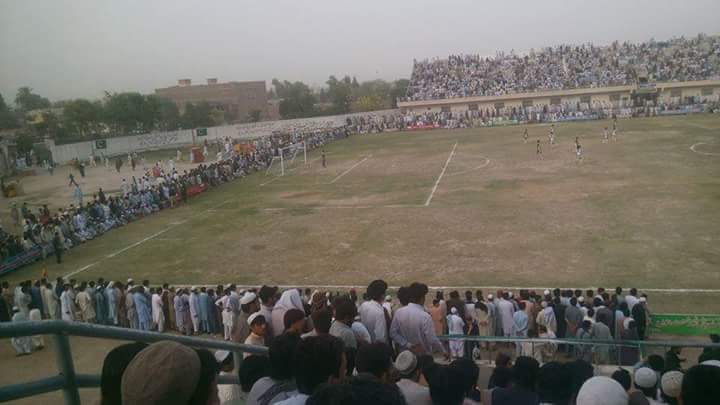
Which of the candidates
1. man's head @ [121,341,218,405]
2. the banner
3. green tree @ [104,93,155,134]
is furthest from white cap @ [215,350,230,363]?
green tree @ [104,93,155,134]

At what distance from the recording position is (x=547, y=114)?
54594mm

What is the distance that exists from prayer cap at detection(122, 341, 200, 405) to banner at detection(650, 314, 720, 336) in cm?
1005

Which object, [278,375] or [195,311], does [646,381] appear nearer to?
[278,375]

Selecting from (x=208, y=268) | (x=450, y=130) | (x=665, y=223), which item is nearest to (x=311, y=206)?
(x=208, y=268)

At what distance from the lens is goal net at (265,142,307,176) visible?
36.1 meters

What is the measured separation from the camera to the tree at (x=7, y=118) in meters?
36.9

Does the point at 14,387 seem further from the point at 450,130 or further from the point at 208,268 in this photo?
the point at 450,130

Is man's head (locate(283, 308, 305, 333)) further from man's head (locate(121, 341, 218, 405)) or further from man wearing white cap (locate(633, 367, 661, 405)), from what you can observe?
man's head (locate(121, 341, 218, 405))

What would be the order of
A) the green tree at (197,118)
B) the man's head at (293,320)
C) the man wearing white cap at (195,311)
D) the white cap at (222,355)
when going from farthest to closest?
the green tree at (197,118), the man wearing white cap at (195,311), the man's head at (293,320), the white cap at (222,355)

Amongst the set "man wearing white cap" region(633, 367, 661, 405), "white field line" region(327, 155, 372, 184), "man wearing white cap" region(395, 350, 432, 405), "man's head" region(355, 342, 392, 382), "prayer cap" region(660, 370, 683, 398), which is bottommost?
"white field line" region(327, 155, 372, 184)

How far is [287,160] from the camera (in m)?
41.0

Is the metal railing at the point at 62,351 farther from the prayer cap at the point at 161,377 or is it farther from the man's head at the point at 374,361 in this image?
the man's head at the point at 374,361

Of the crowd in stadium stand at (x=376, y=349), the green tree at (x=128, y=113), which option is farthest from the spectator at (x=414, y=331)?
the green tree at (x=128, y=113)

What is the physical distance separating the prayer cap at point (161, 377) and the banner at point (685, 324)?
33.0ft
